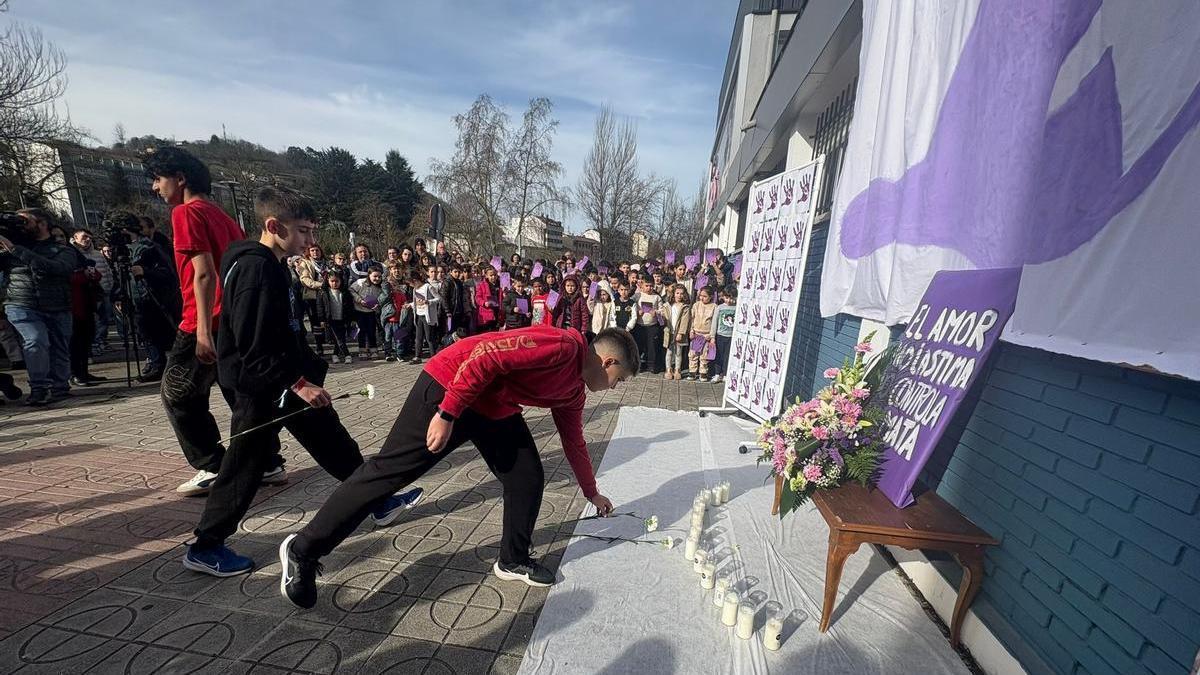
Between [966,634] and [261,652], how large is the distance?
3384mm

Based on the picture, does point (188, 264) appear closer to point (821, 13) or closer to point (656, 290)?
point (821, 13)

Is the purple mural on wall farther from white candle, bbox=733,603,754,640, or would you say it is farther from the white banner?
white candle, bbox=733,603,754,640

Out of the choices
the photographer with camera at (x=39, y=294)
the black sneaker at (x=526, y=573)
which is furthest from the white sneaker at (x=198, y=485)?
the photographer with camera at (x=39, y=294)

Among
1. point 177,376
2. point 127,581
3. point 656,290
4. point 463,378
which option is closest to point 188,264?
point 177,376

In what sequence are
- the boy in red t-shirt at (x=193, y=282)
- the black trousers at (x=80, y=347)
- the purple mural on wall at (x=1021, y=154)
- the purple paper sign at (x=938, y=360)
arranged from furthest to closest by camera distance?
the black trousers at (x=80, y=347)
the boy in red t-shirt at (x=193, y=282)
the purple paper sign at (x=938, y=360)
the purple mural on wall at (x=1021, y=154)

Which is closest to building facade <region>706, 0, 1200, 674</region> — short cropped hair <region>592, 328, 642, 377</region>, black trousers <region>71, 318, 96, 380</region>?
short cropped hair <region>592, 328, 642, 377</region>

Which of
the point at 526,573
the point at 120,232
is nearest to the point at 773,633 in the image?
the point at 526,573

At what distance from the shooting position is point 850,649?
2195 mm

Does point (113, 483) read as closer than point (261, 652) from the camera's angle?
No

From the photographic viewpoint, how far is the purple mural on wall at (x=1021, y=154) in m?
1.65

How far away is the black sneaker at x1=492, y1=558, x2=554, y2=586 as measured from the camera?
2482mm

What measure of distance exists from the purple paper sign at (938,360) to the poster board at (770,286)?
1752 mm

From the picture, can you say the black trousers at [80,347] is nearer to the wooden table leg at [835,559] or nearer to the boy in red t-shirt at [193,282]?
the boy in red t-shirt at [193,282]

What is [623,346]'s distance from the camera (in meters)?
2.23
